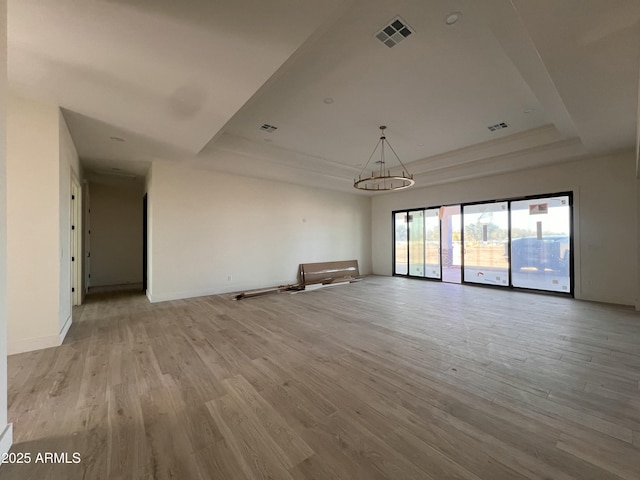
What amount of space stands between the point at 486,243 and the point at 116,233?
37.5ft

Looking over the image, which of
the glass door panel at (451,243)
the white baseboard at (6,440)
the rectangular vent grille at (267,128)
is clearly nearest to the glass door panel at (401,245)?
the glass door panel at (451,243)

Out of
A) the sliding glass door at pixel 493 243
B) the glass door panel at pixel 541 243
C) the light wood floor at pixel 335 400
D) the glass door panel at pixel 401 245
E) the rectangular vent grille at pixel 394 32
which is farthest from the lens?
the glass door panel at pixel 401 245

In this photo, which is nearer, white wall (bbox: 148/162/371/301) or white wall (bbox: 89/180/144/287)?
white wall (bbox: 148/162/371/301)

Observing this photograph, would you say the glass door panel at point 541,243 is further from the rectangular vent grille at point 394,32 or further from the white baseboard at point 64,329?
the white baseboard at point 64,329

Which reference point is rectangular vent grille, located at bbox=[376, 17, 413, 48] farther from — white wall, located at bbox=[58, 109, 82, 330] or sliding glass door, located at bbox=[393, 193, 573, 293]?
sliding glass door, located at bbox=[393, 193, 573, 293]

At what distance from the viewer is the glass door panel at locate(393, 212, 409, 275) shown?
9.39 metres

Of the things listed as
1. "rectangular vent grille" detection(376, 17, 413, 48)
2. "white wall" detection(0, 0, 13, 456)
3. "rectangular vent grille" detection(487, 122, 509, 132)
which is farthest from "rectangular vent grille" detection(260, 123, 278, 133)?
"rectangular vent grille" detection(487, 122, 509, 132)

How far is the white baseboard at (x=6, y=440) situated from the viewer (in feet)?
4.97

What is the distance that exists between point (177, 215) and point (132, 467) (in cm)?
534

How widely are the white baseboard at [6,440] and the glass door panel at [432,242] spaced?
9143 mm

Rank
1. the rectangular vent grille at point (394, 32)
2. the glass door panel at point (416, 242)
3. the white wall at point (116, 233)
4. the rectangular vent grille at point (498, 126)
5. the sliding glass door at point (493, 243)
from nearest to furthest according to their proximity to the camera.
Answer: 1. the rectangular vent grille at point (394, 32)
2. the rectangular vent grille at point (498, 126)
3. the sliding glass door at point (493, 243)
4. the white wall at point (116, 233)
5. the glass door panel at point (416, 242)

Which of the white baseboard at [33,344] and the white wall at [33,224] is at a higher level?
the white wall at [33,224]

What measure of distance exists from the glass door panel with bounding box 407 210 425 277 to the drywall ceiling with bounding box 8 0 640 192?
381cm

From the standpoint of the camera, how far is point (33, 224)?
314cm
